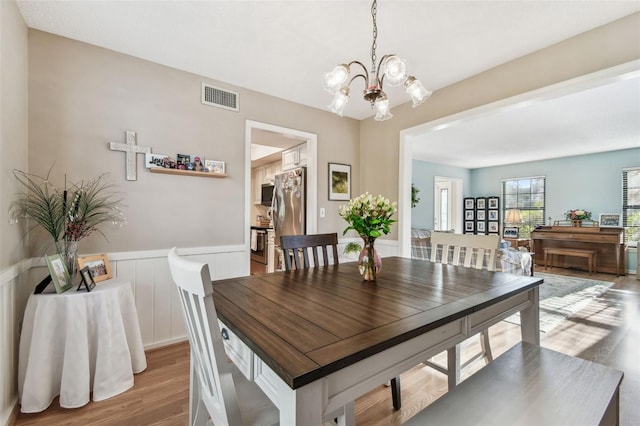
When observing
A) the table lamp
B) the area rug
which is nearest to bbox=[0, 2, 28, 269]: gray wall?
the area rug

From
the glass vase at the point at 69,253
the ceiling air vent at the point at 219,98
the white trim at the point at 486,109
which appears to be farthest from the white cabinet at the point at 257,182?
the glass vase at the point at 69,253

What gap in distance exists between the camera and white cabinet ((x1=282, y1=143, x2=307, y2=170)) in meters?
3.73

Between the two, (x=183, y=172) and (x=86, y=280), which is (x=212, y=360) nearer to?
(x=86, y=280)

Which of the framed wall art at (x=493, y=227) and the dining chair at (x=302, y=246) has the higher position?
the dining chair at (x=302, y=246)

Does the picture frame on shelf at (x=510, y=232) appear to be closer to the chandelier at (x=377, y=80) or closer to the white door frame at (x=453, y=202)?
the white door frame at (x=453, y=202)

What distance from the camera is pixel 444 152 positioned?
622cm

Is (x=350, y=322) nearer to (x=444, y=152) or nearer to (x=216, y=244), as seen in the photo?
(x=216, y=244)

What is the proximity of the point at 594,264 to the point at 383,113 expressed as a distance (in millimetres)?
6755

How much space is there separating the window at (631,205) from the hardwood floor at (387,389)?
13.3 feet

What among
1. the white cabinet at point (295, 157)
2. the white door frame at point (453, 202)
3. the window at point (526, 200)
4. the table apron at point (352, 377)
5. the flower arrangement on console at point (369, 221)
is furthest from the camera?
the white door frame at point (453, 202)

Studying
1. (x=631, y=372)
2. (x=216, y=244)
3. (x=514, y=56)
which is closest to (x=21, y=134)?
(x=216, y=244)

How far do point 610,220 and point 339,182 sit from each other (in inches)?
250

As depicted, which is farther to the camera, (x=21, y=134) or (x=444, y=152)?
(x=444, y=152)

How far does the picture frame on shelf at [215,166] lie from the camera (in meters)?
2.71
